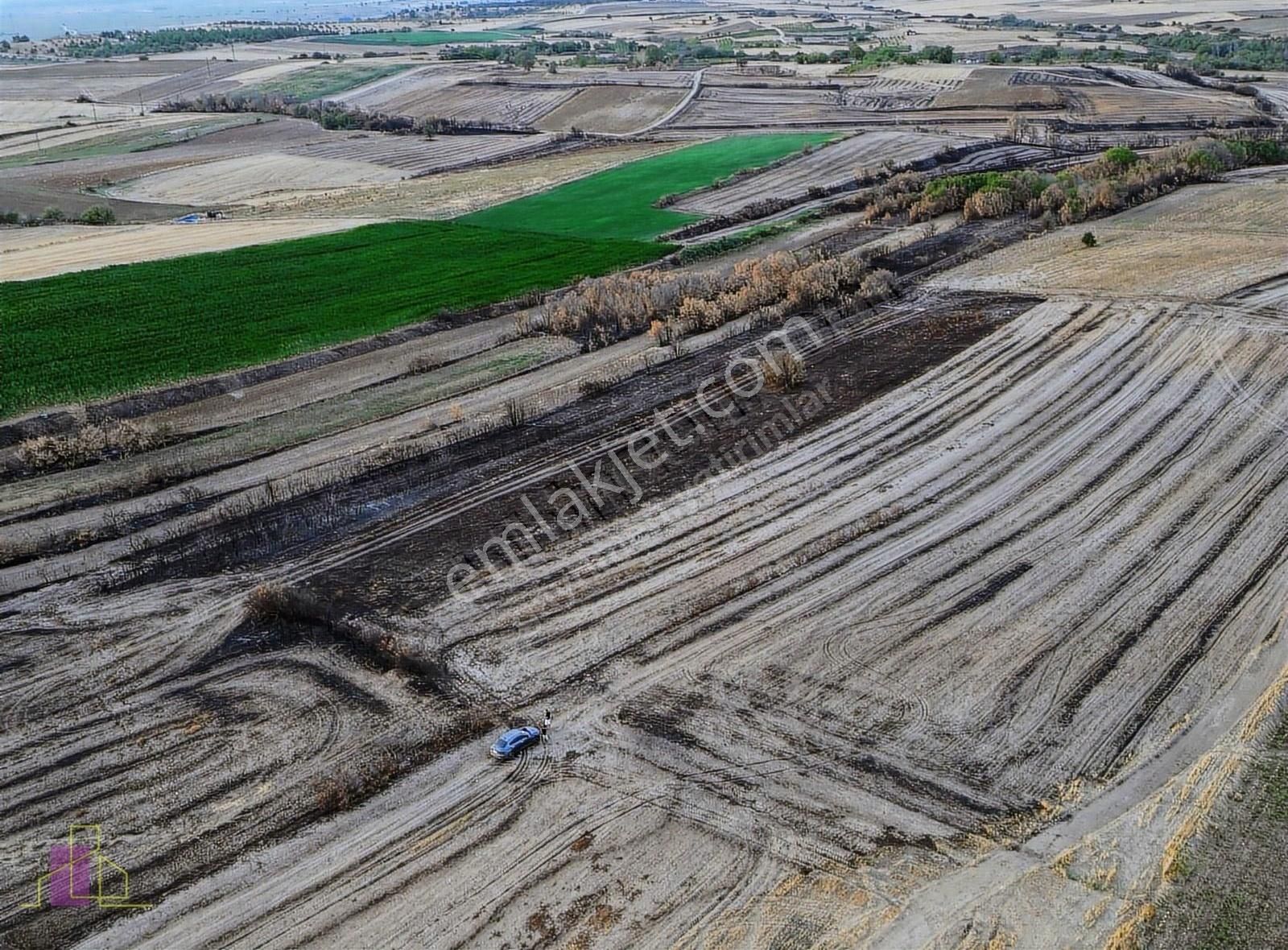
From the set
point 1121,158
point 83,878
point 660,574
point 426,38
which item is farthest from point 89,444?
point 426,38

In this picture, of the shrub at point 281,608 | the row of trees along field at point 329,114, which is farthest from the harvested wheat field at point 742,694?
the row of trees along field at point 329,114

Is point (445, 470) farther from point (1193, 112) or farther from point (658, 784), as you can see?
point (1193, 112)

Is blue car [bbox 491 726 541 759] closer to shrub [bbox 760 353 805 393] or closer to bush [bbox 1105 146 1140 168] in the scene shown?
shrub [bbox 760 353 805 393]

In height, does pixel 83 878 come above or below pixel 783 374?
below

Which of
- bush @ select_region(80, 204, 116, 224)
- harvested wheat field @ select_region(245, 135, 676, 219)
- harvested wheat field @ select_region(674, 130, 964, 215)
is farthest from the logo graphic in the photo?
bush @ select_region(80, 204, 116, 224)

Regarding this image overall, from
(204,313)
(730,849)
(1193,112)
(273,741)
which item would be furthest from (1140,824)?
(1193,112)

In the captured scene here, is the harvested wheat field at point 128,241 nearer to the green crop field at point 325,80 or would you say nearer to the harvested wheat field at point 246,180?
the harvested wheat field at point 246,180

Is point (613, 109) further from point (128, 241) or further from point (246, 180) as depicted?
point (128, 241)
